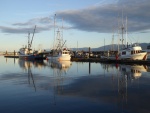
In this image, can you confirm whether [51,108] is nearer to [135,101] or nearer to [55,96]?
[55,96]

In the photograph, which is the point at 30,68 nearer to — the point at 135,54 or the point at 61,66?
the point at 61,66

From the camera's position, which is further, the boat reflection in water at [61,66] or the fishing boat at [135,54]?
the fishing boat at [135,54]

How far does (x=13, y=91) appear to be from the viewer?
70.6 ft

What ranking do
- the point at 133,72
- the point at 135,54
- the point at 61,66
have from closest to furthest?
the point at 133,72, the point at 61,66, the point at 135,54

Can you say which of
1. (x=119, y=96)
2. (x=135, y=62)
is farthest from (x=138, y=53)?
(x=119, y=96)

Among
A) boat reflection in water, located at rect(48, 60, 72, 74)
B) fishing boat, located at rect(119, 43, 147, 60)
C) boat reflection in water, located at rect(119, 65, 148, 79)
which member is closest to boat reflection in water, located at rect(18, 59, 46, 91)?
boat reflection in water, located at rect(48, 60, 72, 74)

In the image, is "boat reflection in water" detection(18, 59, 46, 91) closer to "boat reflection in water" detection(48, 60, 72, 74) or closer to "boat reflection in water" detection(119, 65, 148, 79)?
"boat reflection in water" detection(48, 60, 72, 74)

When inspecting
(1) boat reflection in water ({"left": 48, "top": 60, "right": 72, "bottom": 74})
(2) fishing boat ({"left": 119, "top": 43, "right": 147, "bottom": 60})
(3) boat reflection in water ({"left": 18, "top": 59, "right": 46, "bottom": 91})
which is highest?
(2) fishing boat ({"left": 119, "top": 43, "right": 147, "bottom": 60})

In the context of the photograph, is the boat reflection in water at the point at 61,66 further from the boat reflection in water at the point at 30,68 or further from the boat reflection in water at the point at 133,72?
the boat reflection in water at the point at 133,72

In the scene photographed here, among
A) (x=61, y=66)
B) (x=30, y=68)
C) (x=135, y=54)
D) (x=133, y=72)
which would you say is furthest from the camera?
(x=135, y=54)

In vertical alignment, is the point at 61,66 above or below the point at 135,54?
below

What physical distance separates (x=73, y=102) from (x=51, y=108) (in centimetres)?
217

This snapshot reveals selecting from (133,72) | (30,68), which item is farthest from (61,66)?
(133,72)

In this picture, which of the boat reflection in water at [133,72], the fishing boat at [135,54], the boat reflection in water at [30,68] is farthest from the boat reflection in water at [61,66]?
the fishing boat at [135,54]
